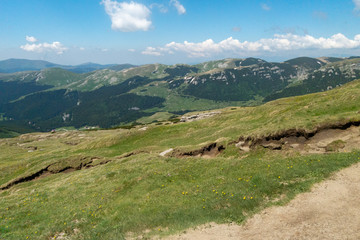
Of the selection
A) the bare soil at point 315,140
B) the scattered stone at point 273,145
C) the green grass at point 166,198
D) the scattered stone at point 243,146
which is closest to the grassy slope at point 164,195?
the green grass at point 166,198

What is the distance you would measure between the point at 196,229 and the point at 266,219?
223 inches

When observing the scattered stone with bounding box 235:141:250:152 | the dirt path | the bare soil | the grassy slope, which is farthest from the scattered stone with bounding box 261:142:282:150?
the dirt path

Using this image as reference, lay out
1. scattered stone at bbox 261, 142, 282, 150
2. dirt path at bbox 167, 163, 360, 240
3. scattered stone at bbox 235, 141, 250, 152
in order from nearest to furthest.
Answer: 1. dirt path at bbox 167, 163, 360, 240
2. scattered stone at bbox 261, 142, 282, 150
3. scattered stone at bbox 235, 141, 250, 152

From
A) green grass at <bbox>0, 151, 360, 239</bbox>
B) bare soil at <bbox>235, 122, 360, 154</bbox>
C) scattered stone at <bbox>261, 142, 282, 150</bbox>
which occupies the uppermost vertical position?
bare soil at <bbox>235, 122, 360, 154</bbox>

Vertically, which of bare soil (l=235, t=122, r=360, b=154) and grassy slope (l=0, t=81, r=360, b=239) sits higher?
bare soil (l=235, t=122, r=360, b=154)

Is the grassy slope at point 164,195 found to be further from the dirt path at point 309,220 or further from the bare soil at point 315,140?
the bare soil at point 315,140

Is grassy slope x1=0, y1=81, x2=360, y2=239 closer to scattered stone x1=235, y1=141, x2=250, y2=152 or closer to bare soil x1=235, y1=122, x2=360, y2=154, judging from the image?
bare soil x1=235, y1=122, x2=360, y2=154

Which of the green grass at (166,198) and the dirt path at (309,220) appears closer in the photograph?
the dirt path at (309,220)

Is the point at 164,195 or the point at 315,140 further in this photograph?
the point at 315,140

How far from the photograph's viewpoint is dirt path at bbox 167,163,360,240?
46.4 ft

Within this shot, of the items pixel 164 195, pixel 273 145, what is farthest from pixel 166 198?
pixel 273 145

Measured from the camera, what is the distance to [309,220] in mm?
15367

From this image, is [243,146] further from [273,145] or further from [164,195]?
[164,195]

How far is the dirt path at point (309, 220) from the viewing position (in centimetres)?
1414
